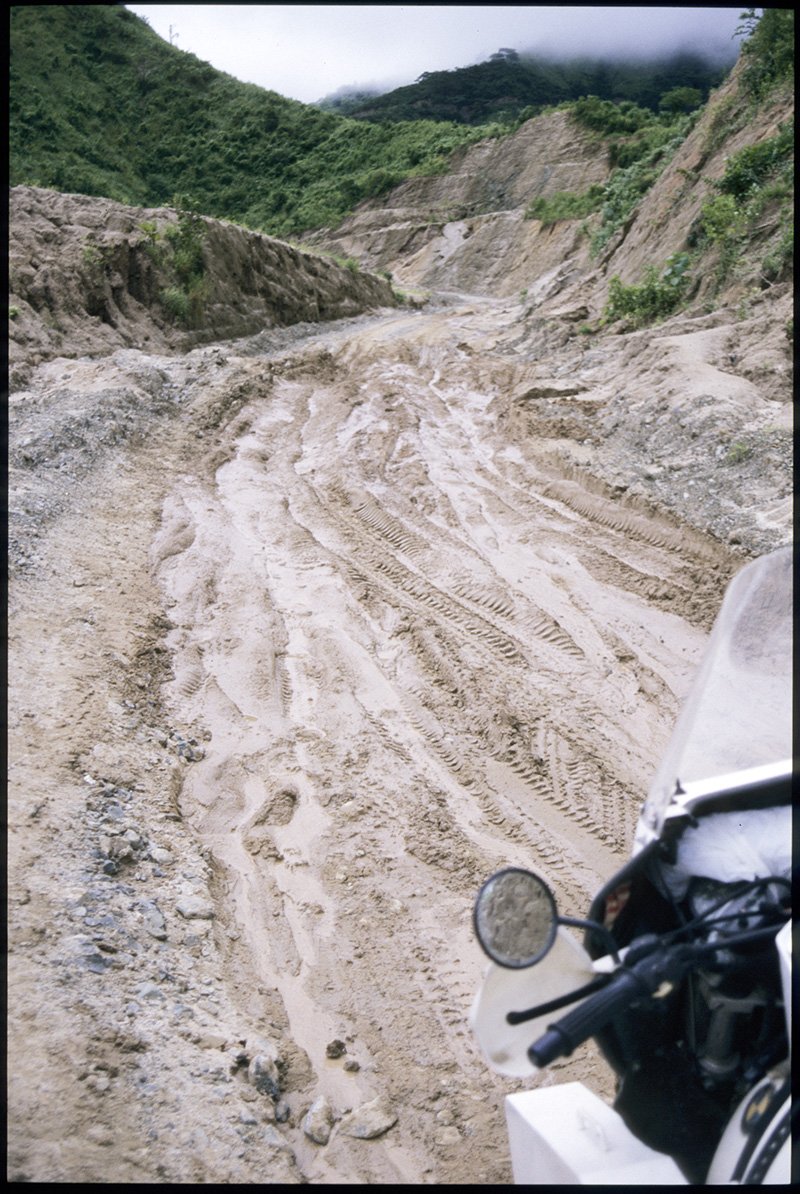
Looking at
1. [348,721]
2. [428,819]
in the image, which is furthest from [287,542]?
[428,819]

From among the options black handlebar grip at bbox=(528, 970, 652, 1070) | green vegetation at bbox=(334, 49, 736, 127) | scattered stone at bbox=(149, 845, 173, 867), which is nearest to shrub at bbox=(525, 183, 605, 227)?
green vegetation at bbox=(334, 49, 736, 127)

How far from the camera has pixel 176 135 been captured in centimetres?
3384

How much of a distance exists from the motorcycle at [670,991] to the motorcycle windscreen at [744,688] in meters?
0.01

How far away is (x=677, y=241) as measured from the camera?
14859 mm

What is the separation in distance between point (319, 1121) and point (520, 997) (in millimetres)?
1532

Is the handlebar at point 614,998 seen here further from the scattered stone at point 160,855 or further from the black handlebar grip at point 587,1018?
the scattered stone at point 160,855

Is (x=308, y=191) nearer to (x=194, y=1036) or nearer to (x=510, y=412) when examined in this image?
(x=510, y=412)

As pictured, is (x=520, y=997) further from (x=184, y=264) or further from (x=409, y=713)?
(x=184, y=264)

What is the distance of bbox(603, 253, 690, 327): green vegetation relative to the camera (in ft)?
43.5

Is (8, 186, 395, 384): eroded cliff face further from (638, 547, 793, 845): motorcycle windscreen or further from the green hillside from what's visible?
(638, 547, 793, 845): motorcycle windscreen

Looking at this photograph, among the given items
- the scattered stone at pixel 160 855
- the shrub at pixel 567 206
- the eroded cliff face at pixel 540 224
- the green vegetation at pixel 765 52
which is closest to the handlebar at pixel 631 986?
the scattered stone at pixel 160 855

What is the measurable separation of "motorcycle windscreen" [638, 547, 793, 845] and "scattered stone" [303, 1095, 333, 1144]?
1.69m

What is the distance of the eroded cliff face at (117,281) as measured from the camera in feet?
42.4

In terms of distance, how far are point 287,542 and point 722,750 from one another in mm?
5732
